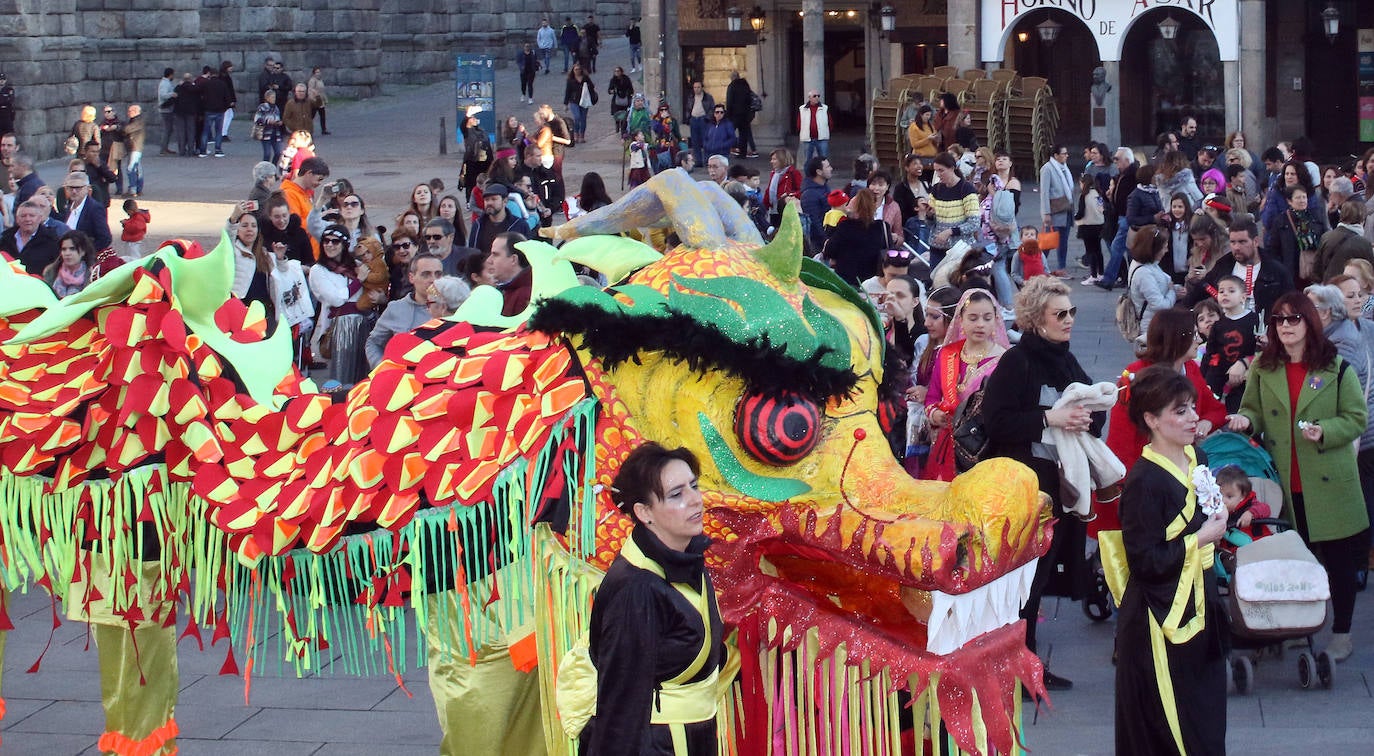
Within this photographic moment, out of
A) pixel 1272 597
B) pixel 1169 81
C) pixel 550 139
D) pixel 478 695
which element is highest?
pixel 1169 81

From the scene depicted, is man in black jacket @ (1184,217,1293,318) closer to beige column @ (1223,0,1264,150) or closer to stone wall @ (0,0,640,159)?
beige column @ (1223,0,1264,150)

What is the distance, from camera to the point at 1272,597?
6.52m

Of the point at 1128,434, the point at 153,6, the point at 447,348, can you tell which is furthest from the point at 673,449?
the point at 153,6

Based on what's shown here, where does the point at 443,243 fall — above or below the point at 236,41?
below

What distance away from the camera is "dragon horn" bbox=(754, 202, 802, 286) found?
13.8 ft

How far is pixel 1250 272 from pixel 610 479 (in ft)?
21.2

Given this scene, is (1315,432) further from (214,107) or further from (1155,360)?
(214,107)

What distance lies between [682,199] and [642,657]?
1.23 metres

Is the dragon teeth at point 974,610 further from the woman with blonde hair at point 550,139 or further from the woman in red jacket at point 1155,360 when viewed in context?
the woman with blonde hair at point 550,139

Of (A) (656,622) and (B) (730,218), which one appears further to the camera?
(B) (730,218)

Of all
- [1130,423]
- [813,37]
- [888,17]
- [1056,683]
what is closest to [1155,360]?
[1130,423]

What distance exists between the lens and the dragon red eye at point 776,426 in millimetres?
3990

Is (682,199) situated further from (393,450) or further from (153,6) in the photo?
(153,6)

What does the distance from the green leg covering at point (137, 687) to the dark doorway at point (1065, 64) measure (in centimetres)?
2367
